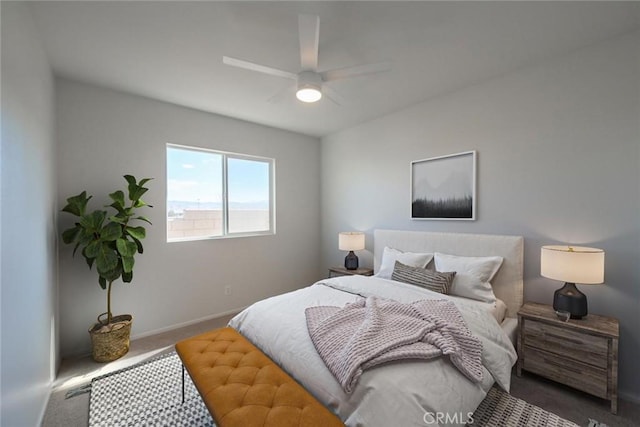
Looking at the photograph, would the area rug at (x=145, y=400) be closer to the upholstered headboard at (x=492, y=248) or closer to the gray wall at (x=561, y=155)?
the upholstered headboard at (x=492, y=248)

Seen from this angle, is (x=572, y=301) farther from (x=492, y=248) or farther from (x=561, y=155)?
(x=561, y=155)

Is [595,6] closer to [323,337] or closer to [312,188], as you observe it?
[323,337]

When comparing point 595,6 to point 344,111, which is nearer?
point 595,6

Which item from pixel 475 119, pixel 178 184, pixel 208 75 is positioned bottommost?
pixel 178 184

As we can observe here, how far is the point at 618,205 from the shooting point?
2.00 meters

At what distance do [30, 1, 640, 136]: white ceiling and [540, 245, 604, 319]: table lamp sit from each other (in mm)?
1600

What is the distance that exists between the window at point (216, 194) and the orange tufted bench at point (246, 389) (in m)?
1.91

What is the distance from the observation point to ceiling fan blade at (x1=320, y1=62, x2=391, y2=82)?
1.85 metres

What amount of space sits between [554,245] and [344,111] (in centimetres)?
256

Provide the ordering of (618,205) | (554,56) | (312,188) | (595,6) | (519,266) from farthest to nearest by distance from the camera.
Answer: (312,188) → (519,266) → (554,56) → (618,205) → (595,6)

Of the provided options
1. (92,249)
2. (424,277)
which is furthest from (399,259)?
(92,249)

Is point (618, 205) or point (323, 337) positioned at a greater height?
point (618, 205)

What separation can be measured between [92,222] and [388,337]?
2.58 meters

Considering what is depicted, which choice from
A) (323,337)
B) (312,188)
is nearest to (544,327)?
(323,337)
